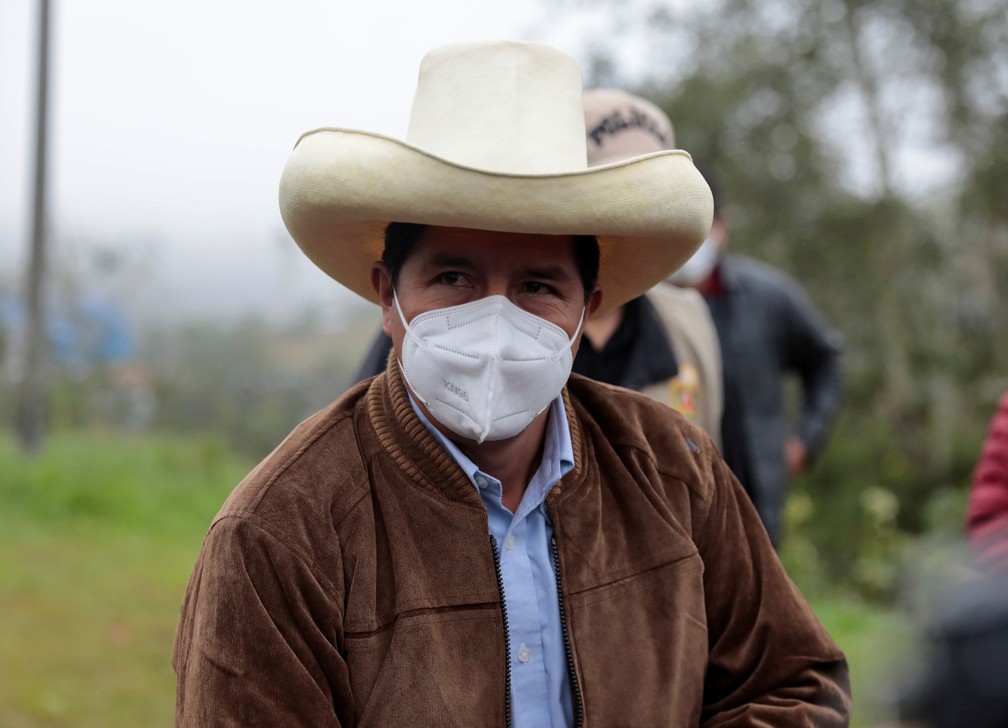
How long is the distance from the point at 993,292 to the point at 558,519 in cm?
957

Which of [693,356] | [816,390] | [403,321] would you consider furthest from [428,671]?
[816,390]

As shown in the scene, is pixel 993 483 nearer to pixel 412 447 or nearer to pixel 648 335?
pixel 648 335

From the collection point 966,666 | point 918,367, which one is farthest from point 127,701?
point 918,367

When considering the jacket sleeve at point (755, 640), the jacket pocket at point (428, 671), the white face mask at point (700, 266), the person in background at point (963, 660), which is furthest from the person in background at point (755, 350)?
the person in background at point (963, 660)

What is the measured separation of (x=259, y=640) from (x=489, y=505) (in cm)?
55

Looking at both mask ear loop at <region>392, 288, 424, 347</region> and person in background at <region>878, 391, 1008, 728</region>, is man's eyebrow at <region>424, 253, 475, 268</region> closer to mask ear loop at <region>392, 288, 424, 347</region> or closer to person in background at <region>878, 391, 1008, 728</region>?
mask ear loop at <region>392, 288, 424, 347</region>

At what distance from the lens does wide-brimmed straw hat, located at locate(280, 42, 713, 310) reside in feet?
6.97

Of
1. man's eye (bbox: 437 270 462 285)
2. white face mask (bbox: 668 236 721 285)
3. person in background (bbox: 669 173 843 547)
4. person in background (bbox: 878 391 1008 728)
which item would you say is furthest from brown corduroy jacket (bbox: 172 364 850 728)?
white face mask (bbox: 668 236 721 285)

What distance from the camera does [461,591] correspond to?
2189 millimetres

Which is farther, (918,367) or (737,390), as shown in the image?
(918,367)

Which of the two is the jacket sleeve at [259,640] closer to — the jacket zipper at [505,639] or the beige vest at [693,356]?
the jacket zipper at [505,639]

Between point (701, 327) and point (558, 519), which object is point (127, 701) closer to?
point (701, 327)

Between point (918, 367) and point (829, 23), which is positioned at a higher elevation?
point (829, 23)

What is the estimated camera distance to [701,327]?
4.15 m
